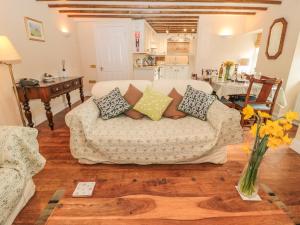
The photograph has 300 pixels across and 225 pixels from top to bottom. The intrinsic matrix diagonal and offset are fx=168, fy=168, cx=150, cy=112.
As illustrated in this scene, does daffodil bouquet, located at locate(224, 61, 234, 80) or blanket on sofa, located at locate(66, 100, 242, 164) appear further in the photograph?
daffodil bouquet, located at locate(224, 61, 234, 80)

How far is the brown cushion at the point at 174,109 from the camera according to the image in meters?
2.08

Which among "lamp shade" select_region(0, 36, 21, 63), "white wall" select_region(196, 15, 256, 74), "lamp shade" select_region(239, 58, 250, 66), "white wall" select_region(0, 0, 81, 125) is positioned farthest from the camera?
"lamp shade" select_region(239, 58, 250, 66)

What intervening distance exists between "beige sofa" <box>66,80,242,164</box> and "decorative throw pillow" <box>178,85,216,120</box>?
0.31 ft

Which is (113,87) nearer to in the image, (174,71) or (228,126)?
(228,126)

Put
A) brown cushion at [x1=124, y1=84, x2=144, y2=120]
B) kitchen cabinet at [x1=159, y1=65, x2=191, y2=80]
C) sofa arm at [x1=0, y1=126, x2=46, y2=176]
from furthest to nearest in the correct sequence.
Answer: kitchen cabinet at [x1=159, y1=65, x2=191, y2=80], brown cushion at [x1=124, y1=84, x2=144, y2=120], sofa arm at [x1=0, y1=126, x2=46, y2=176]

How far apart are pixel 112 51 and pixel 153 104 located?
3.34m

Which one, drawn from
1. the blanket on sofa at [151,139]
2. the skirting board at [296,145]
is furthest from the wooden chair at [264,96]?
the blanket on sofa at [151,139]

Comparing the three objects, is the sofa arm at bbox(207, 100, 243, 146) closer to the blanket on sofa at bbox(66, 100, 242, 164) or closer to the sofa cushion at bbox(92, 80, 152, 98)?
the blanket on sofa at bbox(66, 100, 242, 164)

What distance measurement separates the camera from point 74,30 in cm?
456

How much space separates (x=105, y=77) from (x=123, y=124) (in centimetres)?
341

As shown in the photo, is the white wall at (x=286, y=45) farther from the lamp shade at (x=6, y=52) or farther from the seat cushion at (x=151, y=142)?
the lamp shade at (x=6, y=52)

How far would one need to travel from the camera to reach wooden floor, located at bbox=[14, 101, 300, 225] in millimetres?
1444

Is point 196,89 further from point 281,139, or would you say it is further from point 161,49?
point 161,49

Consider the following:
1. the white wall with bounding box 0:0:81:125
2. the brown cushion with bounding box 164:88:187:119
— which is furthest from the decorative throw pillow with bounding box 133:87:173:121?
the white wall with bounding box 0:0:81:125
